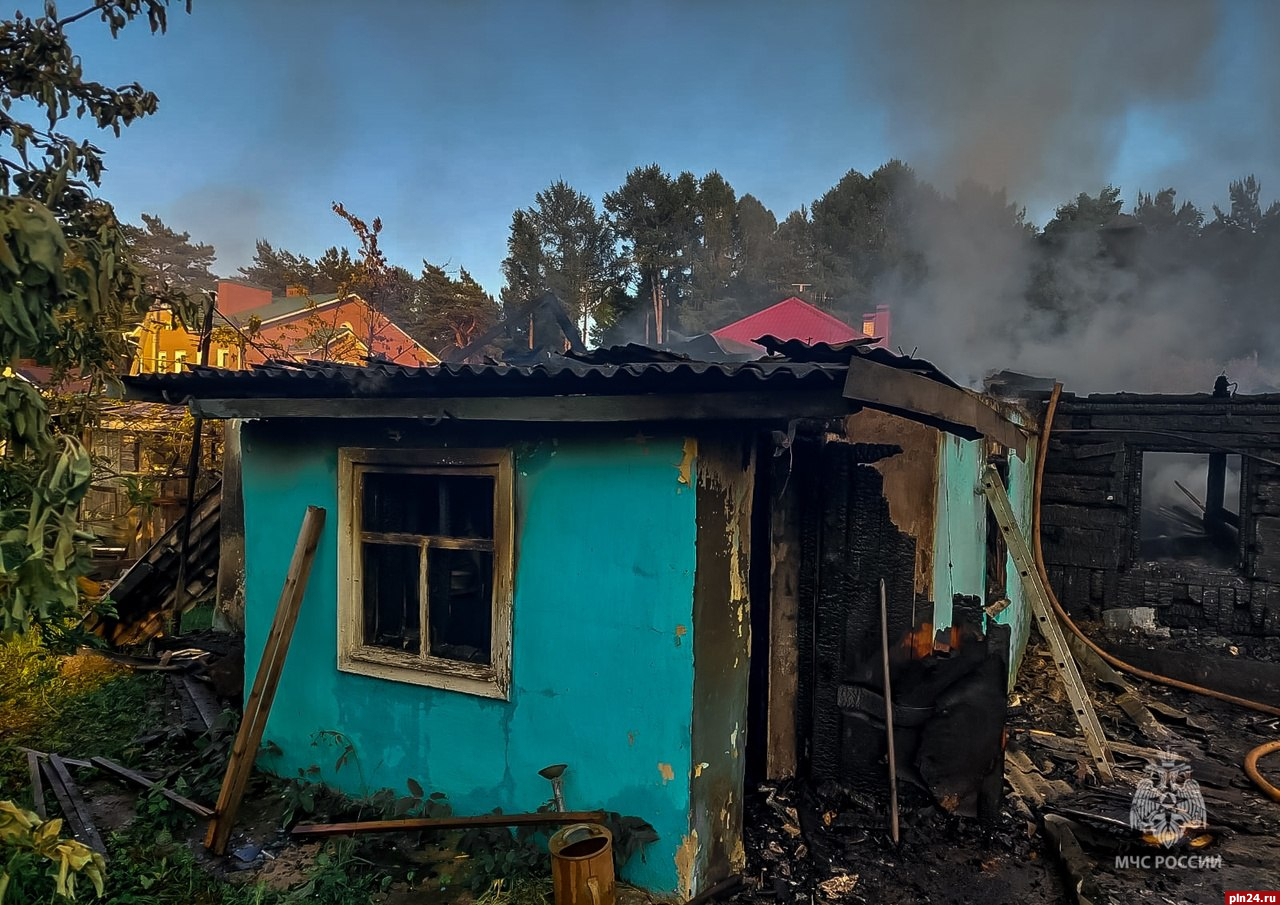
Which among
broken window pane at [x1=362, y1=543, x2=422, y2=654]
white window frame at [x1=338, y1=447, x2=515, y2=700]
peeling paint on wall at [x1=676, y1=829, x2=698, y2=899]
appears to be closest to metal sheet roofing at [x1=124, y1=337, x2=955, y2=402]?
white window frame at [x1=338, y1=447, x2=515, y2=700]

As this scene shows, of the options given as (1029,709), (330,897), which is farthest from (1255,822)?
(330,897)

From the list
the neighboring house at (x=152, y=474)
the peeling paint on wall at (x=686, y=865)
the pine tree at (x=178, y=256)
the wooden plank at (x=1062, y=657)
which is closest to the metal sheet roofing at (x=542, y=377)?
the peeling paint on wall at (x=686, y=865)

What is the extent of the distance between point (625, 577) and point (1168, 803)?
4.68 metres

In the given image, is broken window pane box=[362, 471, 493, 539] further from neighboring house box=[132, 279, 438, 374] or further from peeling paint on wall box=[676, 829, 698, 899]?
neighboring house box=[132, 279, 438, 374]

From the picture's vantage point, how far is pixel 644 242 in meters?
33.5

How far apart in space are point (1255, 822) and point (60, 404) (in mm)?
8607

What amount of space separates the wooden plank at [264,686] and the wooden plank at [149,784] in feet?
0.46

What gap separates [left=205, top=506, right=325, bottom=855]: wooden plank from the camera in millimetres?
4246

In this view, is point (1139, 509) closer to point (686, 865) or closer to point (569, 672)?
point (686, 865)

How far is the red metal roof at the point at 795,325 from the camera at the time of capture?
76.4 feet

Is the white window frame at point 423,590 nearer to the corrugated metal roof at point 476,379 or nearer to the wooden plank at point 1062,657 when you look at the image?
the corrugated metal roof at point 476,379

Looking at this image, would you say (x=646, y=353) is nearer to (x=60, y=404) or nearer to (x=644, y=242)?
(x=60, y=404)

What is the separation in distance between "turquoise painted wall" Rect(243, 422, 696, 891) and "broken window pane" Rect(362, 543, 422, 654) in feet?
0.83

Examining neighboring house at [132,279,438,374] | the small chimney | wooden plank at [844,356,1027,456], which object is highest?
the small chimney
